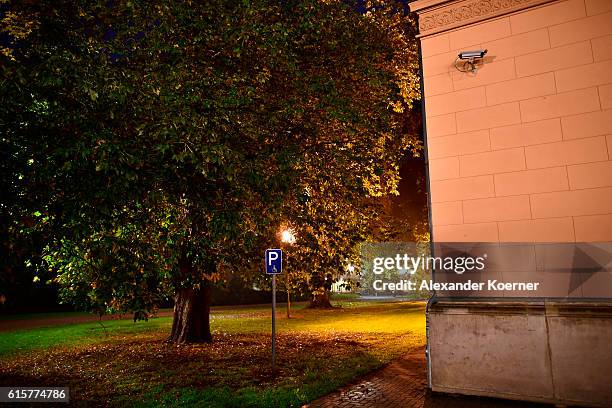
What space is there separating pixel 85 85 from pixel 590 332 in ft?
25.2

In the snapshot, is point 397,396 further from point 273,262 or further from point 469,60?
point 469,60

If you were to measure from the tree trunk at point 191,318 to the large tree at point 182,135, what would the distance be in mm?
67

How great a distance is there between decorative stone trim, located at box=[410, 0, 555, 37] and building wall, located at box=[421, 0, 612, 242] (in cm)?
12

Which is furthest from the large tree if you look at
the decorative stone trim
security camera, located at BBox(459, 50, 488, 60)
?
security camera, located at BBox(459, 50, 488, 60)

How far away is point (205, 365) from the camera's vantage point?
10484 millimetres

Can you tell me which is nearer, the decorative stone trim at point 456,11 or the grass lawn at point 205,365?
the decorative stone trim at point 456,11

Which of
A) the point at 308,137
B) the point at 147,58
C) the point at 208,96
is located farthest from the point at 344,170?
the point at 147,58

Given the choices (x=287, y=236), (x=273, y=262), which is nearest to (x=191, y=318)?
(x=287, y=236)

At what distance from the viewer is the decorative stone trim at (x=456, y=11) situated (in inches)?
283

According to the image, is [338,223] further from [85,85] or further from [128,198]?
[85,85]

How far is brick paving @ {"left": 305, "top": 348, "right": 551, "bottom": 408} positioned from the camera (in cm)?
635

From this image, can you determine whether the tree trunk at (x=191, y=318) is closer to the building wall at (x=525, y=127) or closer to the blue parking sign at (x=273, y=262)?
the blue parking sign at (x=273, y=262)

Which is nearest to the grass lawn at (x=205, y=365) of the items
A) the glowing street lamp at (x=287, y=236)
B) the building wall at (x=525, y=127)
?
the glowing street lamp at (x=287, y=236)

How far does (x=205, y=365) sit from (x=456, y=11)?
971 centimetres
